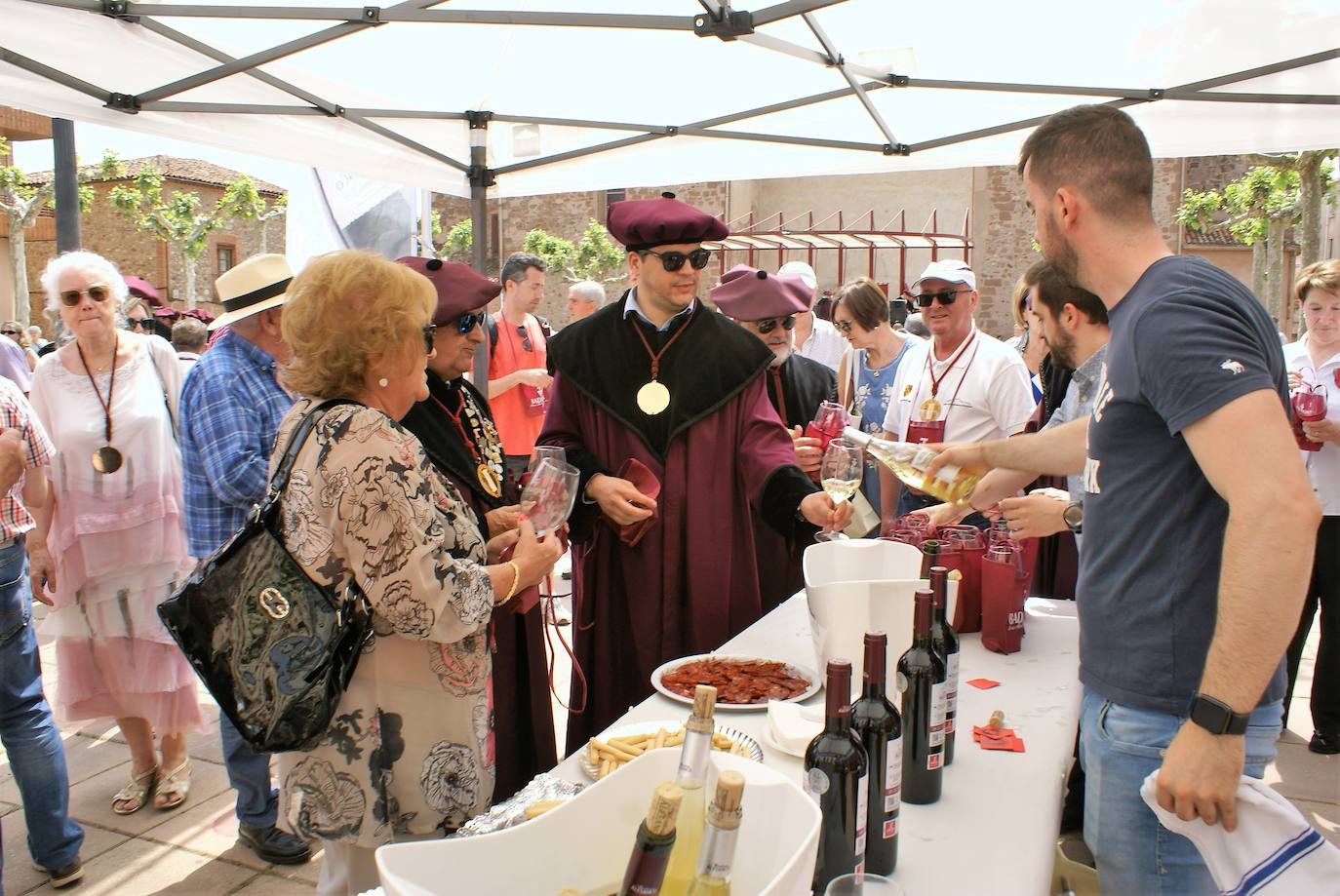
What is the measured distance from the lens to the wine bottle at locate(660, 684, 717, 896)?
1.17 meters

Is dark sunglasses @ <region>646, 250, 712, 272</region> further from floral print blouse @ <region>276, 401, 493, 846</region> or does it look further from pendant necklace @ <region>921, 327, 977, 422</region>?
pendant necklace @ <region>921, 327, 977, 422</region>

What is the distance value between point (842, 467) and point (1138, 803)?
3.52 feet

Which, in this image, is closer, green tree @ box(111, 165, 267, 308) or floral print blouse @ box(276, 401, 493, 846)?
floral print blouse @ box(276, 401, 493, 846)

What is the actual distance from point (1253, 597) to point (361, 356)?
1.65m

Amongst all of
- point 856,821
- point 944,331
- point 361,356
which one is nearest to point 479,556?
point 361,356

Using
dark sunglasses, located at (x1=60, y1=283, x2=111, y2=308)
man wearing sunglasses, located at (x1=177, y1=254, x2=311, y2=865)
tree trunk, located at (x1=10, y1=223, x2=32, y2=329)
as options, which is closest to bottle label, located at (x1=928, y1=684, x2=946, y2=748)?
man wearing sunglasses, located at (x1=177, y1=254, x2=311, y2=865)

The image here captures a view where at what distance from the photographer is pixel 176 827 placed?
3.75 m

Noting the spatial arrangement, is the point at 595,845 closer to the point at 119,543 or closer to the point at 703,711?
the point at 703,711

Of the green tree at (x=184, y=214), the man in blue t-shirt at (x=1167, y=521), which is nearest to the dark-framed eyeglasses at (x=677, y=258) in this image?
the man in blue t-shirt at (x=1167, y=521)

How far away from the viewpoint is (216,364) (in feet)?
10.7

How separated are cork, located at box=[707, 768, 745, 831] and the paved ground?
2759 mm

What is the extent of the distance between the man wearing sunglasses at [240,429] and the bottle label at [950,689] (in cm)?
221

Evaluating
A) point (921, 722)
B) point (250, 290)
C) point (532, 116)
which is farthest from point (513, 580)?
point (532, 116)

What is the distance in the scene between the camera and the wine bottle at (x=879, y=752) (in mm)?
1498
